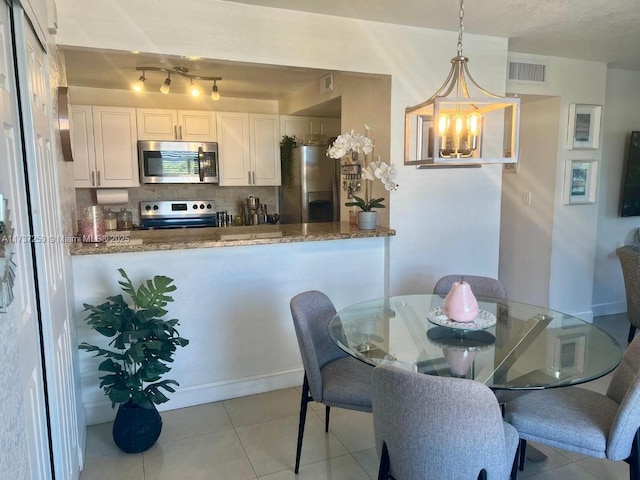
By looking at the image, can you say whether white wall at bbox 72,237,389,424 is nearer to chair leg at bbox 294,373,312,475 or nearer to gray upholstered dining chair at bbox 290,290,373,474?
gray upholstered dining chair at bbox 290,290,373,474

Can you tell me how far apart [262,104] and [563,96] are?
3.22 m

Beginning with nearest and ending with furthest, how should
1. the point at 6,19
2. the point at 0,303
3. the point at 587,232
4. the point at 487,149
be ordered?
the point at 0,303 → the point at 6,19 → the point at 487,149 → the point at 587,232

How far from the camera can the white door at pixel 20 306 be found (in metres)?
1.12

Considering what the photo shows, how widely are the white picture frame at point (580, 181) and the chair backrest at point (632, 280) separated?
740 millimetres

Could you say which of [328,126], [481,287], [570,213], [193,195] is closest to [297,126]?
[328,126]

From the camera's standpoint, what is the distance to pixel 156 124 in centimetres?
486

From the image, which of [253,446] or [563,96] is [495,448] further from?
[563,96]

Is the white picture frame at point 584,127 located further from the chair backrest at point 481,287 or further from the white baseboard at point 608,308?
the chair backrest at point 481,287

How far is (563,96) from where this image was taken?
4004 mm

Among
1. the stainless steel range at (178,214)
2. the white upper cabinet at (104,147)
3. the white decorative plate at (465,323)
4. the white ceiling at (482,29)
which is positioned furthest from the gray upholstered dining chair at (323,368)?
the white upper cabinet at (104,147)

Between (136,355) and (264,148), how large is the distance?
135 inches

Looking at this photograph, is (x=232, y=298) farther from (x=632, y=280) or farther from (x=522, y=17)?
(x=632, y=280)

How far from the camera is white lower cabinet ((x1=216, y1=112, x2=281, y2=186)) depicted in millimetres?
5090

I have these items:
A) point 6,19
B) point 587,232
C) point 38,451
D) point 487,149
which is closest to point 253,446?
point 38,451
